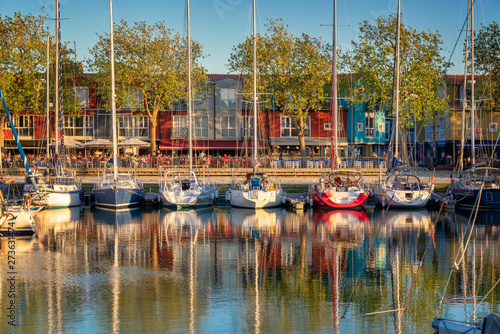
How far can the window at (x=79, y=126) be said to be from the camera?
231ft

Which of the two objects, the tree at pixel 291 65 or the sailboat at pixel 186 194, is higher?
the tree at pixel 291 65

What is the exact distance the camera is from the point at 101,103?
71625 mm

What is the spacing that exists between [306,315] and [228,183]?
33.0 metres

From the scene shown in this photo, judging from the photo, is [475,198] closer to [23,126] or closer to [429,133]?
[429,133]

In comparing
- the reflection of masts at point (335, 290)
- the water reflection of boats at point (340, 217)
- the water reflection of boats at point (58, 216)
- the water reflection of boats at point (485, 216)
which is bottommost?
the reflection of masts at point (335, 290)

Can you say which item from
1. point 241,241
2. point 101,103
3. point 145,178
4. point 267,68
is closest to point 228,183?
point 145,178

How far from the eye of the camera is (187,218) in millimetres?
35594

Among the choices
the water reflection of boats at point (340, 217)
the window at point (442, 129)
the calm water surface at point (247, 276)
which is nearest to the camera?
the calm water surface at point (247, 276)

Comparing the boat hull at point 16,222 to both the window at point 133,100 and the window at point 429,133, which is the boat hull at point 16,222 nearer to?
the window at point 133,100

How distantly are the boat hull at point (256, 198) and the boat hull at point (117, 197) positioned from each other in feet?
20.3

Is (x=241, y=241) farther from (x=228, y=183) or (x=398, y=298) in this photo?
(x=228, y=183)

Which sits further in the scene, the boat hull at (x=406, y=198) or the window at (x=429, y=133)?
the window at (x=429, y=133)

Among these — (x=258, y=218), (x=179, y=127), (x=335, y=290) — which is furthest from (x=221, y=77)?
(x=335, y=290)

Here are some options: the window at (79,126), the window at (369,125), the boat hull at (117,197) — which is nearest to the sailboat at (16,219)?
the boat hull at (117,197)
